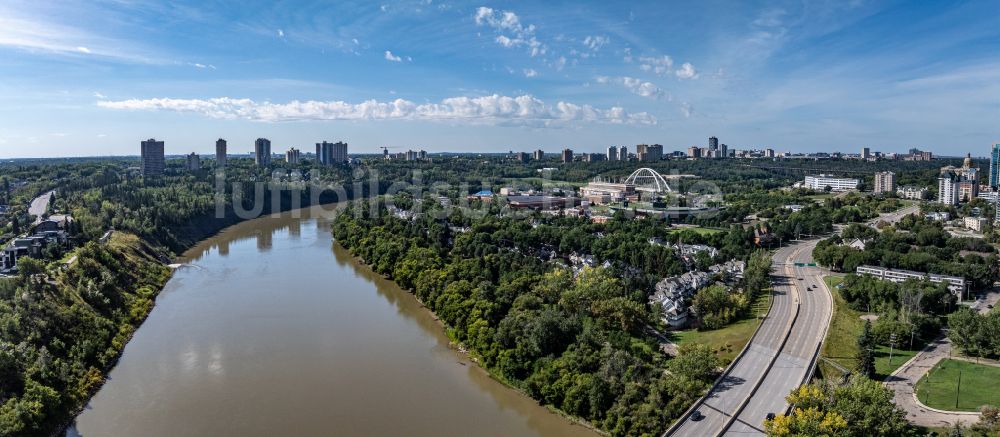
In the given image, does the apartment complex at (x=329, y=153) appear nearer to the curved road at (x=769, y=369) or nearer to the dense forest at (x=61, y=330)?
the dense forest at (x=61, y=330)

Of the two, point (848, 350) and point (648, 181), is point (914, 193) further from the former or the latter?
point (848, 350)

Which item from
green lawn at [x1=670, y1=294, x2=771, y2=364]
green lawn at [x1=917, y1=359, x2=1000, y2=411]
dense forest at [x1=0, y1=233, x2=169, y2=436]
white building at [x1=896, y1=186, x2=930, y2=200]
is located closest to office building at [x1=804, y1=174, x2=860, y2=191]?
white building at [x1=896, y1=186, x2=930, y2=200]

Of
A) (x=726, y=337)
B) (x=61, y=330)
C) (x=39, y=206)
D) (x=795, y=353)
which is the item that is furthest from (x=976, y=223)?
(x=39, y=206)

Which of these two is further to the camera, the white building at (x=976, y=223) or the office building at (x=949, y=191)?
the office building at (x=949, y=191)

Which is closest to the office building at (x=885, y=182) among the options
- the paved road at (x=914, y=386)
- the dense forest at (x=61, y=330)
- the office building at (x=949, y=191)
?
the office building at (x=949, y=191)

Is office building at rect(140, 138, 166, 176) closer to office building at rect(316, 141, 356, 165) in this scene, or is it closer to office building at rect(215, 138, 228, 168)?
office building at rect(215, 138, 228, 168)

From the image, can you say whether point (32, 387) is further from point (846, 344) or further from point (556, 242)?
point (556, 242)
